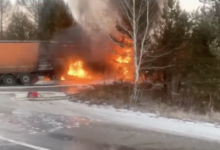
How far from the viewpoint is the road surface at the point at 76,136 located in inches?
327

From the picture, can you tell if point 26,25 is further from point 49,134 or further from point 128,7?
point 49,134

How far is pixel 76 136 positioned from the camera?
9320mm

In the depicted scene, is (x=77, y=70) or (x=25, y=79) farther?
(x=77, y=70)

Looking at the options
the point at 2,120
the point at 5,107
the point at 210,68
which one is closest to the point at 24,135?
the point at 2,120

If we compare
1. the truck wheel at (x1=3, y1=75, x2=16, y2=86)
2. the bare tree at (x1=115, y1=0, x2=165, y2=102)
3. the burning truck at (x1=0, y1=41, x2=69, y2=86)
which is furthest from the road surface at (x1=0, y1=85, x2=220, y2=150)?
the burning truck at (x1=0, y1=41, x2=69, y2=86)

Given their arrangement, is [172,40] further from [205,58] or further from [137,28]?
[137,28]

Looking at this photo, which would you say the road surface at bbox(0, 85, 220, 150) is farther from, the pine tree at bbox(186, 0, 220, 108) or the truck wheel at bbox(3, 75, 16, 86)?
the truck wheel at bbox(3, 75, 16, 86)

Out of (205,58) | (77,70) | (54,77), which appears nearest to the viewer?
(205,58)

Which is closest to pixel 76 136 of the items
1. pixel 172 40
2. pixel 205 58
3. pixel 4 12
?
pixel 205 58

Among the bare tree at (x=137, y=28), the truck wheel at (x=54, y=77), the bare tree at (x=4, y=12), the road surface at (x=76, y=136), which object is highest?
the bare tree at (x=4, y=12)

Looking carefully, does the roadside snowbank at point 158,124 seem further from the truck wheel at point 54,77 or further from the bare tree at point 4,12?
the bare tree at point 4,12

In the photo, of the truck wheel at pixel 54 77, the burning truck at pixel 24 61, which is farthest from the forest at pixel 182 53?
the truck wheel at pixel 54 77

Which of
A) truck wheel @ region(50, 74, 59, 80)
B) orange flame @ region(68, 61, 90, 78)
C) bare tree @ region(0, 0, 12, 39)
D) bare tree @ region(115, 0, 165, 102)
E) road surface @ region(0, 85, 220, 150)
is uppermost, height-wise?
bare tree @ region(0, 0, 12, 39)

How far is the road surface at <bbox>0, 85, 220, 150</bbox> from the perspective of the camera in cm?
830
